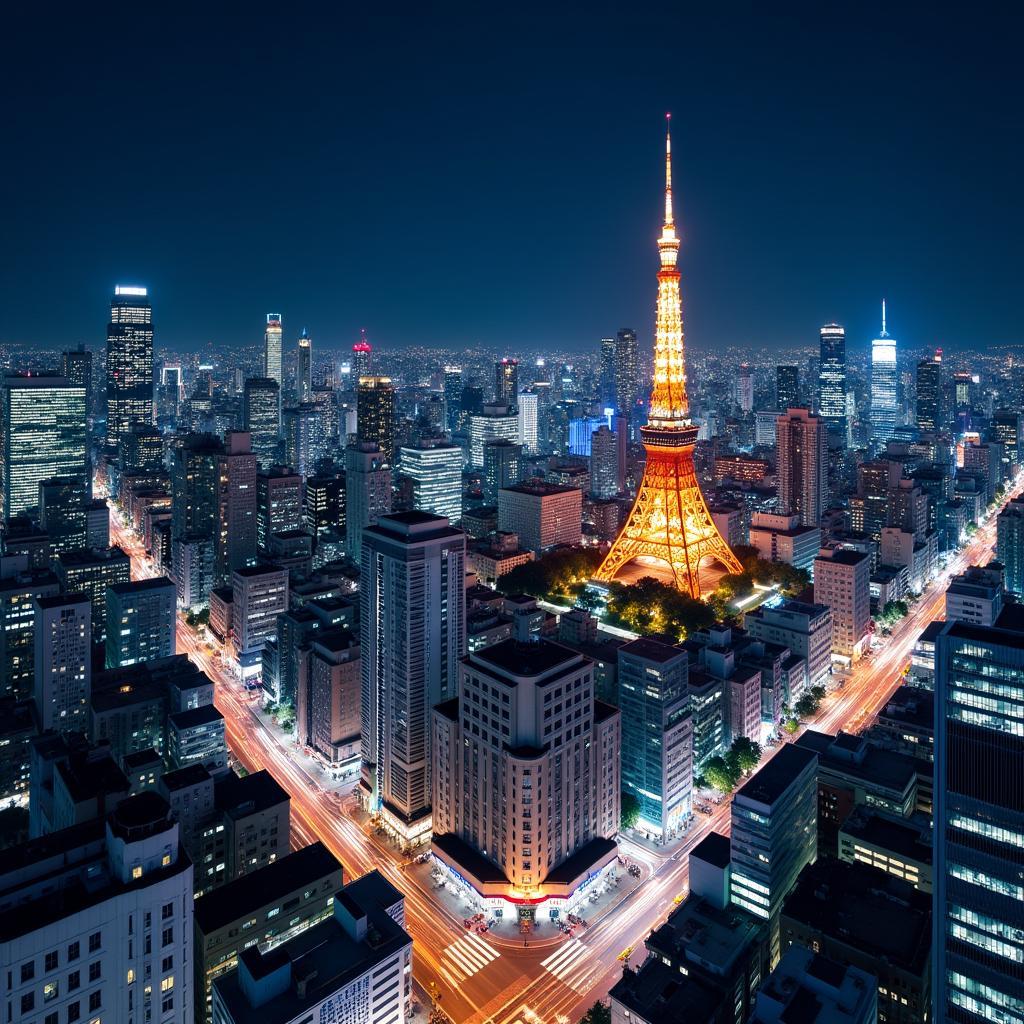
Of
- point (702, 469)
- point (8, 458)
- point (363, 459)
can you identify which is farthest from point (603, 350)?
point (8, 458)

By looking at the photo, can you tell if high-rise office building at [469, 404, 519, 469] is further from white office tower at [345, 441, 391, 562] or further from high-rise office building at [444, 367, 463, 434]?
white office tower at [345, 441, 391, 562]

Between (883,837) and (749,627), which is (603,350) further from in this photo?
(883,837)

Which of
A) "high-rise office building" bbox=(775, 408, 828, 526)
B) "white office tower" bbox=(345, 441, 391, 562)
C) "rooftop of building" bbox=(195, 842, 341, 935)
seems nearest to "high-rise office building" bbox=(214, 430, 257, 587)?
"white office tower" bbox=(345, 441, 391, 562)

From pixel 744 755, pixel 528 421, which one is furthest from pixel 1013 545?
pixel 528 421

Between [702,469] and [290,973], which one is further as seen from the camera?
[702,469]

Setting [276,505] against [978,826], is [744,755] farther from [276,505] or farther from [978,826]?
[276,505]

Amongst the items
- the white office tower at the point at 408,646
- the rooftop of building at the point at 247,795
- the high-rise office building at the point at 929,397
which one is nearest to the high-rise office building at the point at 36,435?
the white office tower at the point at 408,646
